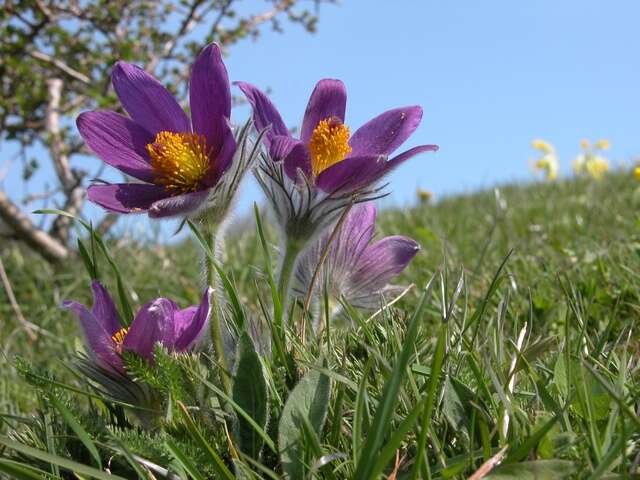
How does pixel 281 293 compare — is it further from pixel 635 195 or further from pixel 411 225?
pixel 635 195

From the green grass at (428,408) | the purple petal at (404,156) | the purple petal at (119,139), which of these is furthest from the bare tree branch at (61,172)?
the purple petal at (404,156)

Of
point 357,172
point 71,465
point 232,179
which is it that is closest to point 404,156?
point 357,172

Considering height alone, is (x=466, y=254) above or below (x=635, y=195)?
below

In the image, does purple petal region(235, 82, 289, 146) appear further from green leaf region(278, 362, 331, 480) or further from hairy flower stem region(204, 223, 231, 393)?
green leaf region(278, 362, 331, 480)

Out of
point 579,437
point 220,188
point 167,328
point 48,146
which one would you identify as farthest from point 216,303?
point 48,146

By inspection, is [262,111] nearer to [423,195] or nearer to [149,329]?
[149,329]

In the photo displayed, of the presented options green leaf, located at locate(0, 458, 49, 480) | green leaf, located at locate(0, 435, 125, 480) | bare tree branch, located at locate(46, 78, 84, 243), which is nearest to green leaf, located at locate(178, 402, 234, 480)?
green leaf, located at locate(0, 435, 125, 480)
